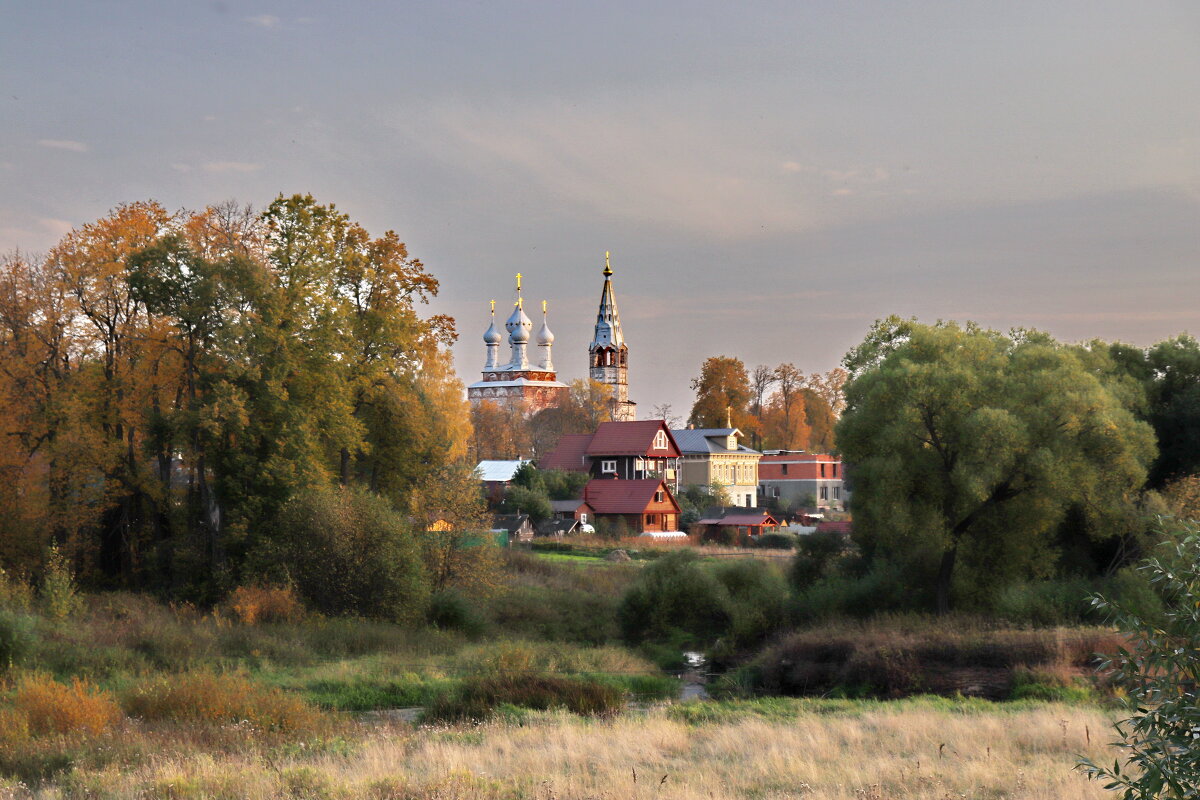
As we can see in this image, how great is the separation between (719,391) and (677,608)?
250 ft

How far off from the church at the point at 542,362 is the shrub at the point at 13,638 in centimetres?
12332

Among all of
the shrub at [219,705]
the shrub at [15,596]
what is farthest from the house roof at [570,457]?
the shrub at [219,705]

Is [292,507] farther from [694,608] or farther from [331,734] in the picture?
[331,734]

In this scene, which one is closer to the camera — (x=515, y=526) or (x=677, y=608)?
(x=677, y=608)

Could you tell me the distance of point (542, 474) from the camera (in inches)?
2803

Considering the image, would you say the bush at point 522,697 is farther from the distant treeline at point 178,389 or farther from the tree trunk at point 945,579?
the distant treeline at point 178,389

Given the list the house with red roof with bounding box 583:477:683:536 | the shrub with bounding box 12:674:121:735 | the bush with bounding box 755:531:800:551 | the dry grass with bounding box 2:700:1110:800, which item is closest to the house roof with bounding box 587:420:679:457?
the house with red roof with bounding box 583:477:683:536

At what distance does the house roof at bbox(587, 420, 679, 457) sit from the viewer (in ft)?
246

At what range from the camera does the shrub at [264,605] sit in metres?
29.6

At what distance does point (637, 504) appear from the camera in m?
67.5

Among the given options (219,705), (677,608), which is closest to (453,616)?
(677,608)

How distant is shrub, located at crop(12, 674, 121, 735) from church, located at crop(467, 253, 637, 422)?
130205 mm

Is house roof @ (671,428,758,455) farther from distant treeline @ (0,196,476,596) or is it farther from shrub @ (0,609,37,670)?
shrub @ (0,609,37,670)

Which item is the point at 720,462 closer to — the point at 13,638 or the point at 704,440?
the point at 704,440
